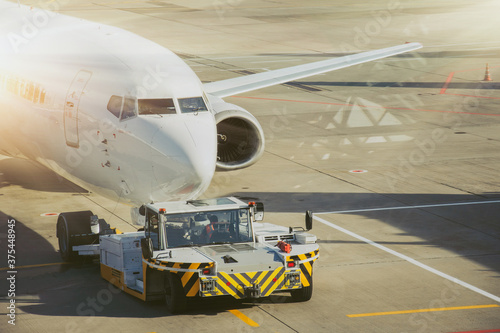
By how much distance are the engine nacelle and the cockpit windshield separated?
6.65 meters

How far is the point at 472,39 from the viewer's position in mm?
64312

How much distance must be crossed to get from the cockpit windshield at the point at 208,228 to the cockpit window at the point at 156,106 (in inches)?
107

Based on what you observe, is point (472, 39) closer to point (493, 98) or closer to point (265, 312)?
point (493, 98)

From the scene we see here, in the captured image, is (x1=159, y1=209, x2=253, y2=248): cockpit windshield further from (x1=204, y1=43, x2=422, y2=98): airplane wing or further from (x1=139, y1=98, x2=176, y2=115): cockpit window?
(x1=204, y1=43, x2=422, y2=98): airplane wing

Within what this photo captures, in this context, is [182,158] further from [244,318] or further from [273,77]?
[273,77]

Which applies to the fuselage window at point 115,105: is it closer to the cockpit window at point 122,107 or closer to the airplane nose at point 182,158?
the cockpit window at point 122,107

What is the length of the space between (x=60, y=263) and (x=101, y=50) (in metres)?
5.39

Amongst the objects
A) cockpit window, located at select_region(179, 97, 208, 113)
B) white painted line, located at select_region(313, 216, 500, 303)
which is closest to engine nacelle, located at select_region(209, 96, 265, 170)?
white painted line, located at select_region(313, 216, 500, 303)

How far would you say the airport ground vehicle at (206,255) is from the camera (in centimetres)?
1673

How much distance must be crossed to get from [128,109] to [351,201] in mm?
9596

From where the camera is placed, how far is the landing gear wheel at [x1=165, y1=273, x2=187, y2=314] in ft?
55.4

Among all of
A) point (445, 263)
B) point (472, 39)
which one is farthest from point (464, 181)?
point (472, 39)

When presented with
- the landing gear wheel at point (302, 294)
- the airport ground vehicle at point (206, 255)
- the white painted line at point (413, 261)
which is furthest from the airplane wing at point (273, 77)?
the landing gear wheel at point (302, 294)

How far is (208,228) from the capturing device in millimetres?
18203
